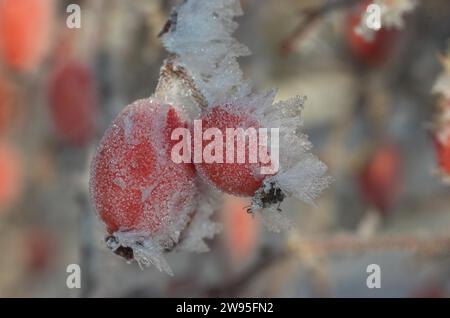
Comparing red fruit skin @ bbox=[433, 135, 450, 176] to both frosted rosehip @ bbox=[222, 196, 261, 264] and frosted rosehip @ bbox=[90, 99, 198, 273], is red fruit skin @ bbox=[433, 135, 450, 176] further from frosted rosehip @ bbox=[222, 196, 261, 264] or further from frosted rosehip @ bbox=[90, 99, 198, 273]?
frosted rosehip @ bbox=[222, 196, 261, 264]

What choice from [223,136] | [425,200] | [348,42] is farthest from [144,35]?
[223,136]

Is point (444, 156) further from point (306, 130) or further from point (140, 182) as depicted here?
point (306, 130)

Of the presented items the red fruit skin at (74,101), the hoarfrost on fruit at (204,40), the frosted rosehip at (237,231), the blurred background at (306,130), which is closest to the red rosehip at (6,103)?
the blurred background at (306,130)

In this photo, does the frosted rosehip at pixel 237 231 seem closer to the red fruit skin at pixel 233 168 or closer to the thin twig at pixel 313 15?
the thin twig at pixel 313 15

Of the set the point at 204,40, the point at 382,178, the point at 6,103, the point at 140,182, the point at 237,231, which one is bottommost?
the point at 140,182

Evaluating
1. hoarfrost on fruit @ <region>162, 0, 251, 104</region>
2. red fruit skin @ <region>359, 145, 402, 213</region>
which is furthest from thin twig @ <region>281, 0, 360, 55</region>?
red fruit skin @ <region>359, 145, 402, 213</region>

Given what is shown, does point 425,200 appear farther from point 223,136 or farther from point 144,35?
point 223,136

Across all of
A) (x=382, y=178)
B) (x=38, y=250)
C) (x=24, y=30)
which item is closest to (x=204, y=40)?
(x=24, y=30)

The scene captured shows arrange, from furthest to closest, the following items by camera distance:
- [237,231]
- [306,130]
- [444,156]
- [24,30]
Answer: [306,130] < [237,231] < [24,30] < [444,156]
